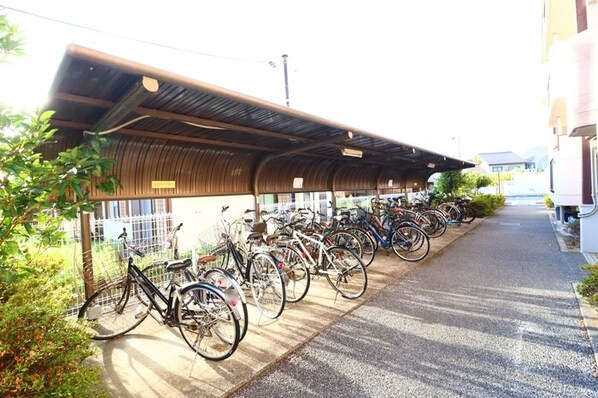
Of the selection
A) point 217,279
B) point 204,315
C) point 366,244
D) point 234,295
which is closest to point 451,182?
point 366,244

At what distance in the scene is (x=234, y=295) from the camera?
2926 mm

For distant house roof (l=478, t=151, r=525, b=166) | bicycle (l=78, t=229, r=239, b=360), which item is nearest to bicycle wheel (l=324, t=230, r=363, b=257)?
bicycle (l=78, t=229, r=239, b=360)

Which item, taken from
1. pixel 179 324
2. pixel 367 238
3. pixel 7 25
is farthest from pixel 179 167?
pixel 367 238

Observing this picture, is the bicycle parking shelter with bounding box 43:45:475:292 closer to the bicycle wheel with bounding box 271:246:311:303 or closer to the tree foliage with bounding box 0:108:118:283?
the tree foliage with bounding box 0:108:118:283

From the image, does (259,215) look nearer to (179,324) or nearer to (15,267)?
(179,324)

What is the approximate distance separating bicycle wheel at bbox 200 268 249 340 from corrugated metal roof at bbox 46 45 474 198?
1844 millimetres

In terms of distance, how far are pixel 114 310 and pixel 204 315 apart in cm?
145

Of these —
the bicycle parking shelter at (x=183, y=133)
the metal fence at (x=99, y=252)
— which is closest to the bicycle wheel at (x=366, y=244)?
the bicycle parking shelter at (x=183, y=133)

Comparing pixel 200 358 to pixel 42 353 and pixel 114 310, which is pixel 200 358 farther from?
pixel 42 353

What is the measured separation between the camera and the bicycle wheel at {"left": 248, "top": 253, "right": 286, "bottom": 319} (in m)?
3.75

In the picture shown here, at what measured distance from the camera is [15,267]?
2.32 metres

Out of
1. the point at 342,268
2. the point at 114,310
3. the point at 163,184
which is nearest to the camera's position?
the point at 114,310

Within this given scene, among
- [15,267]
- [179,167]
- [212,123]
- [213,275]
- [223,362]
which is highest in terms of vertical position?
[212,123]

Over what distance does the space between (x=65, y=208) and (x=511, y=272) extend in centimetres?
623
